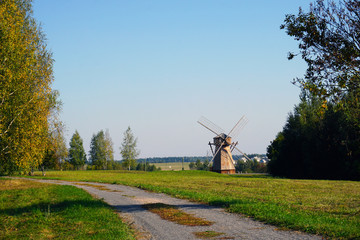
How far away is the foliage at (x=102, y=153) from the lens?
122m

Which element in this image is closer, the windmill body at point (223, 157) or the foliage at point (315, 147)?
the foliage at point (315, 147)

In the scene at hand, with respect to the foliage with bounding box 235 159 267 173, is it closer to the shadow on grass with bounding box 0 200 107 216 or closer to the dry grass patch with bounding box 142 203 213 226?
the shadow on grass with bounding box 0 200 107 216

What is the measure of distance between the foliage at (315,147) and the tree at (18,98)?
38014 mm

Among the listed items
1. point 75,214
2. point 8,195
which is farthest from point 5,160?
point 75,214

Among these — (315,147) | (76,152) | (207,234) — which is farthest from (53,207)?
(76,152)

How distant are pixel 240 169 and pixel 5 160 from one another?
335ft

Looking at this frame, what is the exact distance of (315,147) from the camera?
61188 mm

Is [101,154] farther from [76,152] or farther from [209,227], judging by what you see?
[209,227]

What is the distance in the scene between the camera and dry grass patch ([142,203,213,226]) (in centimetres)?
1440

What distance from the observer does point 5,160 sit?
29.1 metres

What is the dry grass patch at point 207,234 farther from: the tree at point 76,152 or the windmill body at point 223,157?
the tree at point 76,152

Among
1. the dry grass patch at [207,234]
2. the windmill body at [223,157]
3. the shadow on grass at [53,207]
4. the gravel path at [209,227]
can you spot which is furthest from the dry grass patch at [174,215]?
the windmill body at [223,157]

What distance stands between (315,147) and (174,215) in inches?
1984

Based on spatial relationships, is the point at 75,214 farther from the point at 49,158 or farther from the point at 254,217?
the point at 49,158
